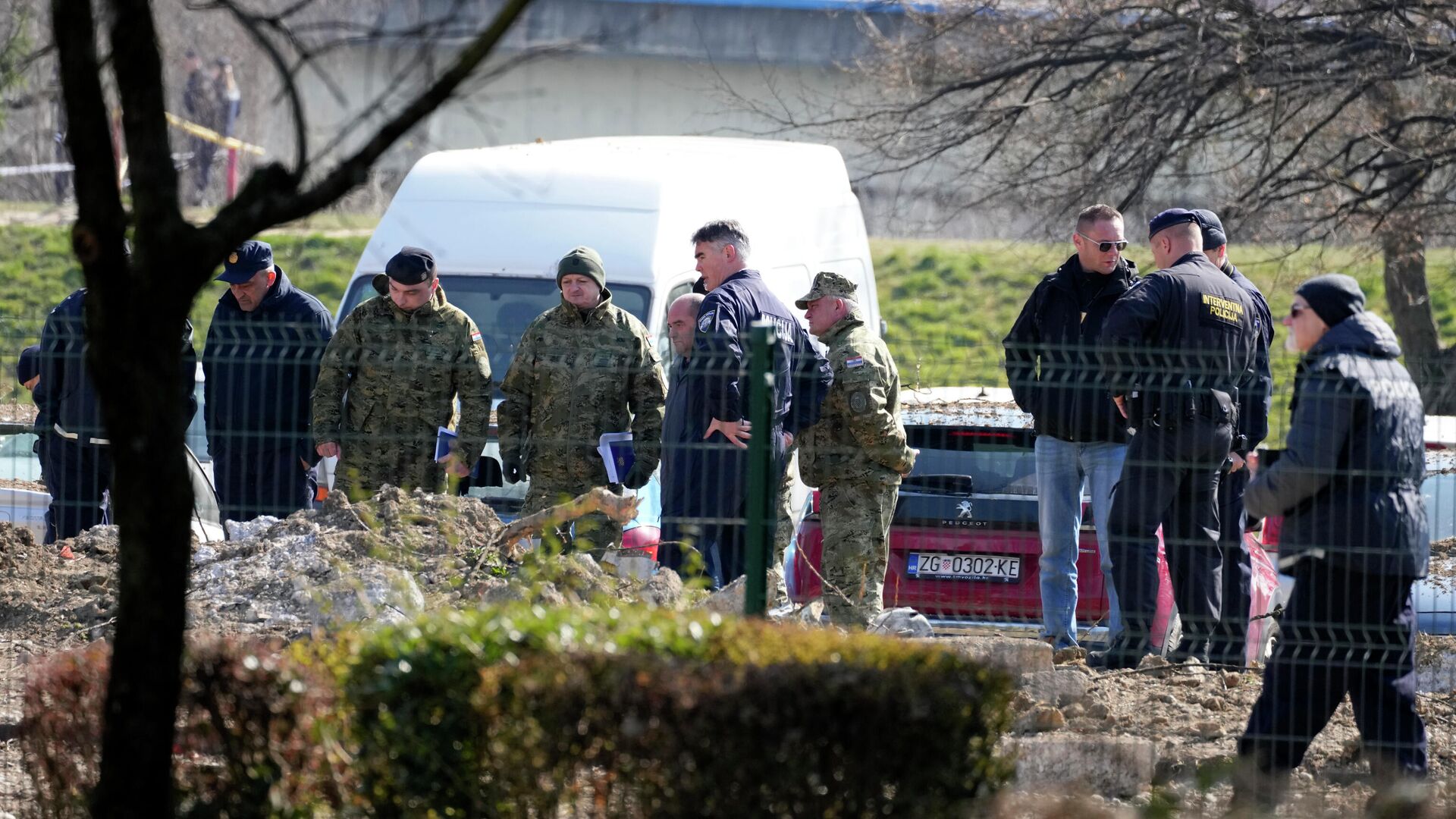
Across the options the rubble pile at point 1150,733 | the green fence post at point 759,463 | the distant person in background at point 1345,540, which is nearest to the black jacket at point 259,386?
the green fence post at point 759,463

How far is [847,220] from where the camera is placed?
474 inches

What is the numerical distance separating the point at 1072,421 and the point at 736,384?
1.49 m

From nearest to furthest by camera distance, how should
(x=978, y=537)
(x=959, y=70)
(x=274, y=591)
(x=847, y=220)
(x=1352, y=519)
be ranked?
(x=1352, y=519) < (x=274, y=591) < (x=978, y=537) < (x=847, y=220) < (x=959, y=70)

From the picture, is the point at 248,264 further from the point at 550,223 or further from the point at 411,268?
the point at 550,223

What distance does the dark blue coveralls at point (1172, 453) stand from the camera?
7012 mm

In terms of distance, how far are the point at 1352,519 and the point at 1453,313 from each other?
16.6 metres

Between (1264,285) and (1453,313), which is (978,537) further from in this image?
(1453,313)

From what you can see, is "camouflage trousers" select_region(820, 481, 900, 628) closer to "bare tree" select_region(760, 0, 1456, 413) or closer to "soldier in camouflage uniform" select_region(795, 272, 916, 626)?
"soldier in camouflage uniform" select_region(795, 272, 916, 626)

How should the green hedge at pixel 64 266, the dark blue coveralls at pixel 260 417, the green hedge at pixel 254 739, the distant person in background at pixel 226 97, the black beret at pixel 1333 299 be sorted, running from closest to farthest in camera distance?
the green hedge at pixel 254 739 → the black beret at pixel 1333 299 → the dark blue coveralls at pixel 260 417 → the green hedge at pixel 64 266 → the distant person in background at pixel 226 97

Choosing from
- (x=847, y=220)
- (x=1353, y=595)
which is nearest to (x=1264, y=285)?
(x=847, y=220)

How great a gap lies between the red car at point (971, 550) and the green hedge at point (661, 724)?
341cm

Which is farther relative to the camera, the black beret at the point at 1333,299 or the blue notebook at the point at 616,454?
the blue notebook at the point at 616,454

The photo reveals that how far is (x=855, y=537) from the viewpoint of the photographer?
755cm

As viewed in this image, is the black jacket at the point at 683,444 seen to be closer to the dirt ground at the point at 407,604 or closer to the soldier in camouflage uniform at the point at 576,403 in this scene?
the soldier in camouflage uniform at the point at 576,403
